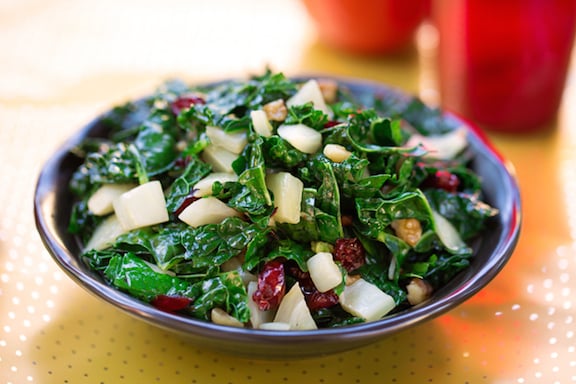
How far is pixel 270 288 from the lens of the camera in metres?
1.65

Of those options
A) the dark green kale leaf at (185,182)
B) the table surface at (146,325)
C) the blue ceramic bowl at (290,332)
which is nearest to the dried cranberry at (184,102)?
the dark green kale leaf at (185,182)

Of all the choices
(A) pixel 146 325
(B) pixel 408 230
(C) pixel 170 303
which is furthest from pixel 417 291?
(A) pixel 146 325

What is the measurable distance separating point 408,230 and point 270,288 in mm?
439

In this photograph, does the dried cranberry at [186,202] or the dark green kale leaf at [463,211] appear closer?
the dried cranberry at [186,202]

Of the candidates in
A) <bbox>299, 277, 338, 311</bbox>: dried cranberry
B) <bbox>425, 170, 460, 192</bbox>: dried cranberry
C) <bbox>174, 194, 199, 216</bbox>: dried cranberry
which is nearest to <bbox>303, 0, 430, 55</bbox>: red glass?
<bbox>425, 170, 460, 192</bbox>: dried cranberry

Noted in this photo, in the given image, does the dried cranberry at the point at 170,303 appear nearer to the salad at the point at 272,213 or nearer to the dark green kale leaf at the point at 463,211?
the salad at the point at 272,213

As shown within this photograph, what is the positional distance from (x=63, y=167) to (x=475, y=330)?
1.34 meters

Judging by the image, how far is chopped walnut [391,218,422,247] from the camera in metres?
1.85

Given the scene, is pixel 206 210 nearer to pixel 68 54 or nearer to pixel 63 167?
pixel 63 167

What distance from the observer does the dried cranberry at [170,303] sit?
165cm

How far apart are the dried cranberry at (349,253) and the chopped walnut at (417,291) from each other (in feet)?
0.47

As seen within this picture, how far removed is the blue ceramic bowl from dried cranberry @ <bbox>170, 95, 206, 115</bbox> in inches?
13.6

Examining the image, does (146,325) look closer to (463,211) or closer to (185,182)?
(185,182)

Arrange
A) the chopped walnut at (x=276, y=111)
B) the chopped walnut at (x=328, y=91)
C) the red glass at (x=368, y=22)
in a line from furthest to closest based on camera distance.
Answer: the red glass at (x=368, y=22), the chopped walnut at (x=328, y=91), the chopped walnut at (x=276, y=111)
